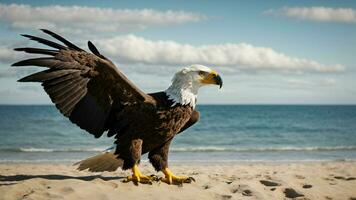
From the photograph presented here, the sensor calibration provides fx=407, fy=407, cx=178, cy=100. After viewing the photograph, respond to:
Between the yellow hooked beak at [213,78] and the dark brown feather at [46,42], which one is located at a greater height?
the dark brown feather at [46,42]

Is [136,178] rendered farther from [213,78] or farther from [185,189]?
[213,78]

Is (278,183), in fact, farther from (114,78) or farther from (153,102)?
(114,78)

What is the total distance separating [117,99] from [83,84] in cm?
41

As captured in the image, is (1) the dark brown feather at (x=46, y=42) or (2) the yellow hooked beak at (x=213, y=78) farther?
(2) the yellow hooked beak at (x=213, y=78)

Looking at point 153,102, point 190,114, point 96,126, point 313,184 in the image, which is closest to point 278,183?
point 313,184

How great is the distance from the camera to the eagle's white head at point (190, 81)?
4.61 metres

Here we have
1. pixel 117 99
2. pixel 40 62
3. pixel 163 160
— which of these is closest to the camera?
pixel 40 62

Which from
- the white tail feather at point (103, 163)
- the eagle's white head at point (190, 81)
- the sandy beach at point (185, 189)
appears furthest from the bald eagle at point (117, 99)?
the sandy beach at point (185, 189)

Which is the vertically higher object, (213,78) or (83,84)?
(213,78)

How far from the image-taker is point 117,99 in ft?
15.1

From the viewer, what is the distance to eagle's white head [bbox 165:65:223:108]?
4.61m

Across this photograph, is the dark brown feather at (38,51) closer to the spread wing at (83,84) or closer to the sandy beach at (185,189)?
the spread wing at (83,84)

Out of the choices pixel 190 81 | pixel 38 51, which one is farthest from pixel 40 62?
pixel 190 81

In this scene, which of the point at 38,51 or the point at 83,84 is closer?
the point at 38,51
